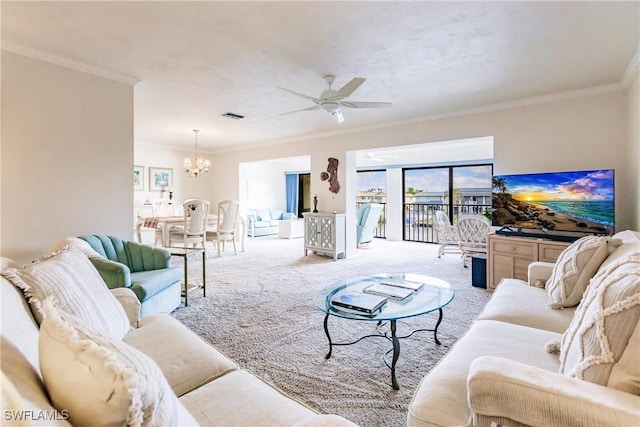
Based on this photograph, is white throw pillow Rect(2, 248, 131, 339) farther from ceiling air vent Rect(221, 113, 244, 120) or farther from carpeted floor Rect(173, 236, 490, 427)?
ceiling air vent Rect(221, 113, 244, 120)

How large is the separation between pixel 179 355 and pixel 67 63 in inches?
121

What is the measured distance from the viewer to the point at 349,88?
2.79 metres

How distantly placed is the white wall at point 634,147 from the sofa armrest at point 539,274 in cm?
168

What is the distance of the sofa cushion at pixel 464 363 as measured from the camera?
108 centimetres

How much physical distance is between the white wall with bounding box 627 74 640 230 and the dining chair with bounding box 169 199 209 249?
571cm

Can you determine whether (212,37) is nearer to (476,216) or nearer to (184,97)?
(184,97)

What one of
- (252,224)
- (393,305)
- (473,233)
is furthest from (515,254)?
(252,224)

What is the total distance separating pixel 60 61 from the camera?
2.83 metres

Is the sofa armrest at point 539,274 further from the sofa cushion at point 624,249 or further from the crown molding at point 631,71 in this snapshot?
the crown molding at point 631,71

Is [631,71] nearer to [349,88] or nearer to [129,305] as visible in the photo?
[349,88]

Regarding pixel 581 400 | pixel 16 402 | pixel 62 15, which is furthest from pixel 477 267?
pixel 62 15

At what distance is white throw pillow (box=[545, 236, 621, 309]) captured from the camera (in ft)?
6.20

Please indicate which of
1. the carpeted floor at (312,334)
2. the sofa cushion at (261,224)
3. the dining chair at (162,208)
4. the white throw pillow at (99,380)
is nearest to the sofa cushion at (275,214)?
the sofa cushion at (261,224)

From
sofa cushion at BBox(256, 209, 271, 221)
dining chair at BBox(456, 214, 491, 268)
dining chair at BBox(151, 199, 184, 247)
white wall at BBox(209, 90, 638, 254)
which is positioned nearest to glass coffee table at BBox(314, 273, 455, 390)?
white wall at BBox(209, 90, 638, 254)
